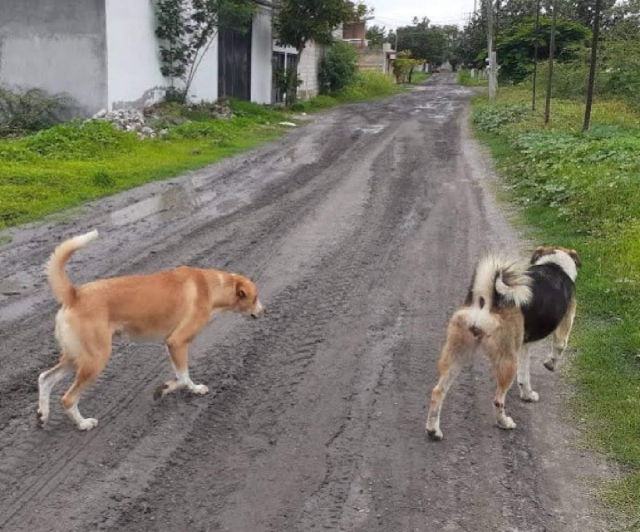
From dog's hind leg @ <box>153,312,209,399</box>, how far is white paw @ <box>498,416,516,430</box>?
75.8 inches

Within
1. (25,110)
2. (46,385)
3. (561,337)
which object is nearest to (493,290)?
(561,337)

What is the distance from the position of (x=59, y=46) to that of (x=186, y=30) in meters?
4.28

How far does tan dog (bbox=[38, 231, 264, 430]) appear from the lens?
395 cm

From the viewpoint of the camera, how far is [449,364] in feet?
13.6

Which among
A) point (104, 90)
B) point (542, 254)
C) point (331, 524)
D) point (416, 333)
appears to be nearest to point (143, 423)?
point (331, 524)

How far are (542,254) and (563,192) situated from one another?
228 inches

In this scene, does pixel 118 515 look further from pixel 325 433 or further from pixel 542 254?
pixel 542 254

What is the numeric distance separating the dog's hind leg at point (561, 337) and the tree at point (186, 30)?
16.4 metres

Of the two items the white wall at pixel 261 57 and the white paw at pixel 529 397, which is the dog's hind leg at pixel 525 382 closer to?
the white paw at pixel 529 397

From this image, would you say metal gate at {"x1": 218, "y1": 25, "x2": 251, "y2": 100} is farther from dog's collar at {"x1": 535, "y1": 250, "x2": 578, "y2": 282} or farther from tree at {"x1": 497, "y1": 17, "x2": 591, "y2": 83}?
tree at {"x1": 497, "y1": 17, "x2": 591, "y2": 83}

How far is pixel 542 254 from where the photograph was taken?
4891mm

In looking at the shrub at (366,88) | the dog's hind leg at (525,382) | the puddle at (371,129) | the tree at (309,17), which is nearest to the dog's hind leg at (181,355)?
the dog's hind leg at (525,382)

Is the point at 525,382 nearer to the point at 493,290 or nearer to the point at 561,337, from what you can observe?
the point at 561,337

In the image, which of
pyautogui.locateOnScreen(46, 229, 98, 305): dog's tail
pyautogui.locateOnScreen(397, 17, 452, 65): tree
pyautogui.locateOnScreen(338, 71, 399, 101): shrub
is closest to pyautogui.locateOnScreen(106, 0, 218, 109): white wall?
pyautogui.locateOnScreen(46, 229, 98, 305): dog's tail
